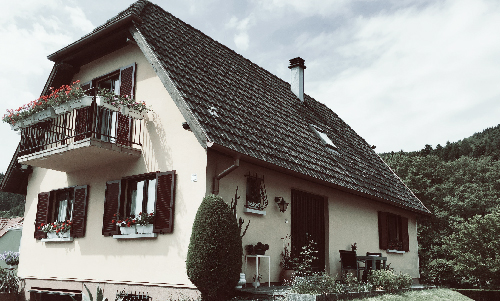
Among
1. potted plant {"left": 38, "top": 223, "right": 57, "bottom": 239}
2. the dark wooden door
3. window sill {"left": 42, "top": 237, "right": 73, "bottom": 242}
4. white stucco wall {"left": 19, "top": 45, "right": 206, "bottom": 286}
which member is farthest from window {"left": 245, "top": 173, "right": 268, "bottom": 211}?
potted plant {"left": 38, "top": 223, "right": 57, "bottom": 239}

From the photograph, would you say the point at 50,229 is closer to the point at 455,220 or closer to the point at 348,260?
the point at 348,260

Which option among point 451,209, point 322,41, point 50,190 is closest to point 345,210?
point 322,41

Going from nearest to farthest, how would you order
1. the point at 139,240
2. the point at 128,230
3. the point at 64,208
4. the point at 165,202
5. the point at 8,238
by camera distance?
the point at 165,202 < the point at 139,240 < the point at 128,230 < the point at 64,208 < the point at 8,238

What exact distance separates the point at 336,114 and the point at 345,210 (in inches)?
326

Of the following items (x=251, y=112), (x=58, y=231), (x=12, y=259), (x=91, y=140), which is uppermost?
(x=251, y=112)

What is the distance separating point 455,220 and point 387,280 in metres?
27.8

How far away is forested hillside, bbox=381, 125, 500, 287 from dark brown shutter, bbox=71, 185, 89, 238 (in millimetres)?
19530

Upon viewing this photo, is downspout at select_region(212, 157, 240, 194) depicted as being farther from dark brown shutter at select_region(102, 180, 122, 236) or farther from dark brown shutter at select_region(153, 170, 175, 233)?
dark brown shutter at select_region(102, 180, 122, 236)

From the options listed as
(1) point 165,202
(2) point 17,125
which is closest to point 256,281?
(1) point 165,202

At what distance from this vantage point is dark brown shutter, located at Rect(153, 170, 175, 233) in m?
9.73

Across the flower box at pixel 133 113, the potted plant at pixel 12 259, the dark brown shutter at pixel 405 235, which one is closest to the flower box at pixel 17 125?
the flower box at pixel 133 113

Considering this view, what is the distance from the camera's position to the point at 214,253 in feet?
25.8

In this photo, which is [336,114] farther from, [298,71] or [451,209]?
[451,209]

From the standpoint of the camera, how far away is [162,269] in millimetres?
9711
